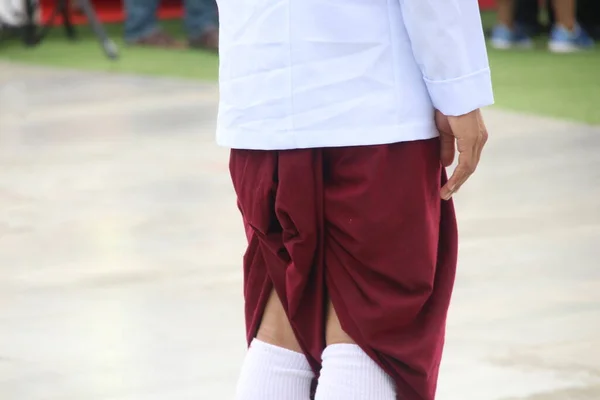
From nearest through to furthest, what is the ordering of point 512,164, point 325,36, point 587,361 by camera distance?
point 325,36
point 587,361
point 512,164

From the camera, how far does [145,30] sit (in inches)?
268

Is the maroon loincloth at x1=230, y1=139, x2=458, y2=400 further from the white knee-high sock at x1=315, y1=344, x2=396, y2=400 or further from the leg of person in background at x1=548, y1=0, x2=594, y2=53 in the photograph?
the leg of person in background at x1=548, y1=0, x2=594, y2=53

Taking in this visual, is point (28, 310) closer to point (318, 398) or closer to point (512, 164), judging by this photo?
point (318, 398)

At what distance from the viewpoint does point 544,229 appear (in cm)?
275

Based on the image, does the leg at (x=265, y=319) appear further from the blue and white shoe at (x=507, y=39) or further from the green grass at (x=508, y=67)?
the blue and white shoe at (x=507, y=39)

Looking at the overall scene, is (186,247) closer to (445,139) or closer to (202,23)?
(445,139)

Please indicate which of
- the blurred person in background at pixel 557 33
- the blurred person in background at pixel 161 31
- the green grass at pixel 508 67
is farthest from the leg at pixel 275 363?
the blurred person in background at pixel 161 31

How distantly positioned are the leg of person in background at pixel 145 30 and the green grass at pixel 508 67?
10 cm

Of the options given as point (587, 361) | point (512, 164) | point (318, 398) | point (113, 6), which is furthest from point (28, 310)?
point (113, 6)

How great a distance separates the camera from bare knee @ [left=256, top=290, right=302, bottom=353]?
3.99 feet

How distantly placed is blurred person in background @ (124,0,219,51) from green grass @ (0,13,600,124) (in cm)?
10

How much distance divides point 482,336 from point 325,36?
44.3 inches

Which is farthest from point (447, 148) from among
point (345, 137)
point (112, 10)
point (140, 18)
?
point (112, 10)

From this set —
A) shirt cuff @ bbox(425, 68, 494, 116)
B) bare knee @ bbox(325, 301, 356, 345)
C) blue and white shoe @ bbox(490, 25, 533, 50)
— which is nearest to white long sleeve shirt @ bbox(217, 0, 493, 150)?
shirt cuff @ bbox(425, 68, 494, 116)
